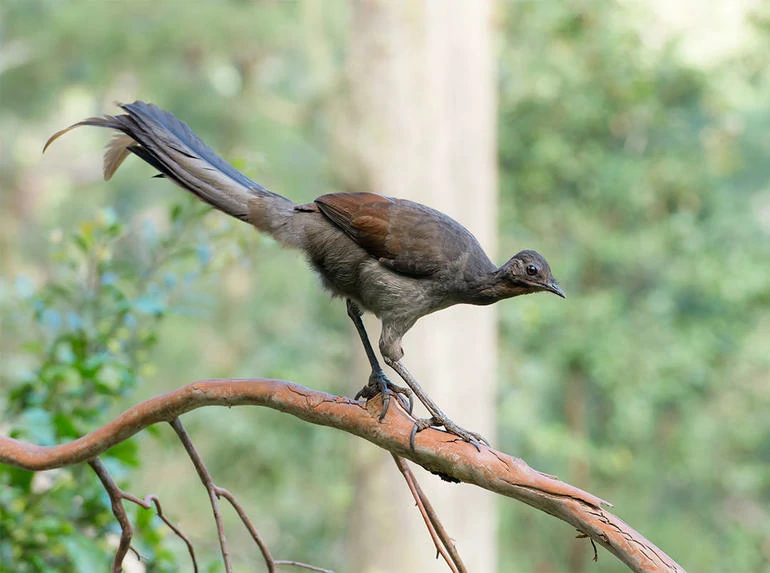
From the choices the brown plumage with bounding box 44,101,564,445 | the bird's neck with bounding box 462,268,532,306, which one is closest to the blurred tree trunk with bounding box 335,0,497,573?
the brown plumage with bounding box 44,101,564,445

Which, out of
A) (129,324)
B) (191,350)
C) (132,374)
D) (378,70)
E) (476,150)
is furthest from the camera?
(191,350)

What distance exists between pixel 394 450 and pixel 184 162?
2.47ft

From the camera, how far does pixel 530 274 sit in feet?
5.69

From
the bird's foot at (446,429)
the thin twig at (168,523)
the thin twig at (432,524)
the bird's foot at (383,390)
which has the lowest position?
the thin twig at (168,523)

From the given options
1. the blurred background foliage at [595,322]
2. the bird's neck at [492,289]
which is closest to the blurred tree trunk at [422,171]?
the blurred background foliage at [595,322]

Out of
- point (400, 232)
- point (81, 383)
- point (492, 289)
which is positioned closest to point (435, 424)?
point (492, 289)

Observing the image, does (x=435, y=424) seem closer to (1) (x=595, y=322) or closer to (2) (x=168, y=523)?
(2) (x=168, y=523)

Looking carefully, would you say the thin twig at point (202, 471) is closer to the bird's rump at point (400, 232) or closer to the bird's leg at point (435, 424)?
the bird's leg at point (435, 424)

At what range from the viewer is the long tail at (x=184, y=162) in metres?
1.78

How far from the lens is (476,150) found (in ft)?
17.0

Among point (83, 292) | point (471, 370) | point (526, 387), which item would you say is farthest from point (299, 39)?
point (83, 292)

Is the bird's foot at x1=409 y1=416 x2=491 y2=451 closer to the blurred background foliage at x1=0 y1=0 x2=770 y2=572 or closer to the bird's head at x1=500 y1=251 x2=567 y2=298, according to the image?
the bird's head at x1=500 y1=251 x2=567 y2=298

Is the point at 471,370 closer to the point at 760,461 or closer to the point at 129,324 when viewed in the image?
the point at 129,324

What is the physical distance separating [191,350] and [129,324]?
744cm
